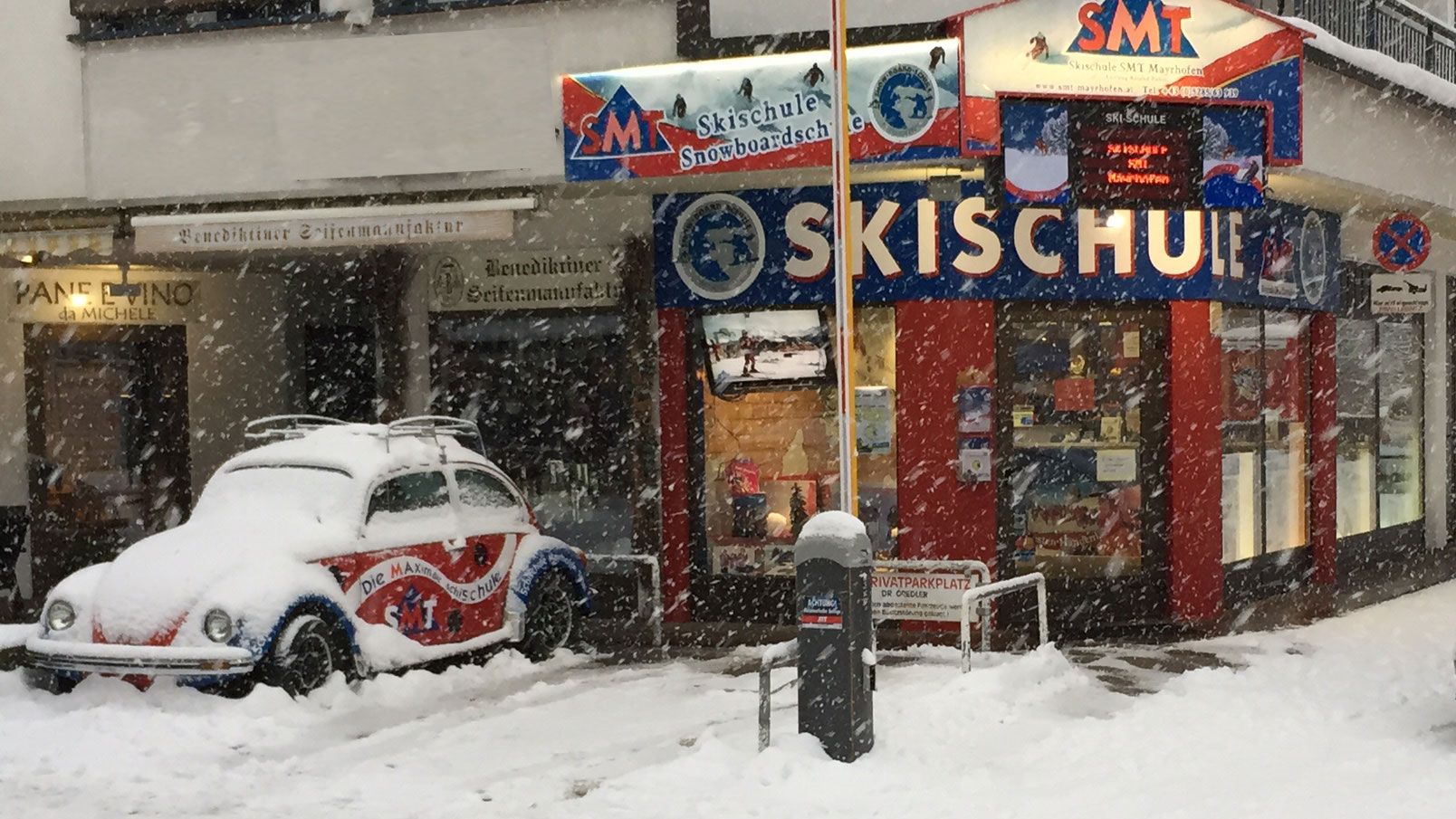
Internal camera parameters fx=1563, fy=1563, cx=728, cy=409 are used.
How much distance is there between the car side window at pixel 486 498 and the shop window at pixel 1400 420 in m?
11.0

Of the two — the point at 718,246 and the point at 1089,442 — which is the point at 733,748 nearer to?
the point at 718,246

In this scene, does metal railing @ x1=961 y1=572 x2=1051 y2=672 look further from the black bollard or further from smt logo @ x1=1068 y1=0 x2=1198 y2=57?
smt logo @ x1=1068 y1=0 x2=1198 y2=57

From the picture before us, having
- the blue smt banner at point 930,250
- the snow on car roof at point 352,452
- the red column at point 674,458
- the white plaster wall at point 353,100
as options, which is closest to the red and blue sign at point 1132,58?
the blue smt banner at point 930,250

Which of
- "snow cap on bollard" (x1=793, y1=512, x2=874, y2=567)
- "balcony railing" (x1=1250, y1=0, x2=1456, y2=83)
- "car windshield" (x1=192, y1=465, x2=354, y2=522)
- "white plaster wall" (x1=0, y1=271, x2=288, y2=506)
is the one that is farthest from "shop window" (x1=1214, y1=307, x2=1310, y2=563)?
"white plaster wall" (x1=0, y1=271, x2=288, y2=506)

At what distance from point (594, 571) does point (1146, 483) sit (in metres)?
5.10

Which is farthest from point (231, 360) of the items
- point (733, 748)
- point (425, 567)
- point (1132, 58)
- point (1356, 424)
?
point (1356, 424)

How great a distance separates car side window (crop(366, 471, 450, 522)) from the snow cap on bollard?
154 inches

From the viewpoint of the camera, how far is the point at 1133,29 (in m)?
12.6

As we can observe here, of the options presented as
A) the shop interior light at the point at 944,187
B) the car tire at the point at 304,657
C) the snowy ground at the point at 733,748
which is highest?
the shop interior light at the point at 944,187

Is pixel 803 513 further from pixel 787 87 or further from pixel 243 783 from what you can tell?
pixel 243 783

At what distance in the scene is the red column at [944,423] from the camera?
13.4 metres

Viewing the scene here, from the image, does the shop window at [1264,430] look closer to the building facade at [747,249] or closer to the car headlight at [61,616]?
the building facade at [747,249]

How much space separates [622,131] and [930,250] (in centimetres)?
279

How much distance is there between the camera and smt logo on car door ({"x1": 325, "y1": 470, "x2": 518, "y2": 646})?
10.8 meters
